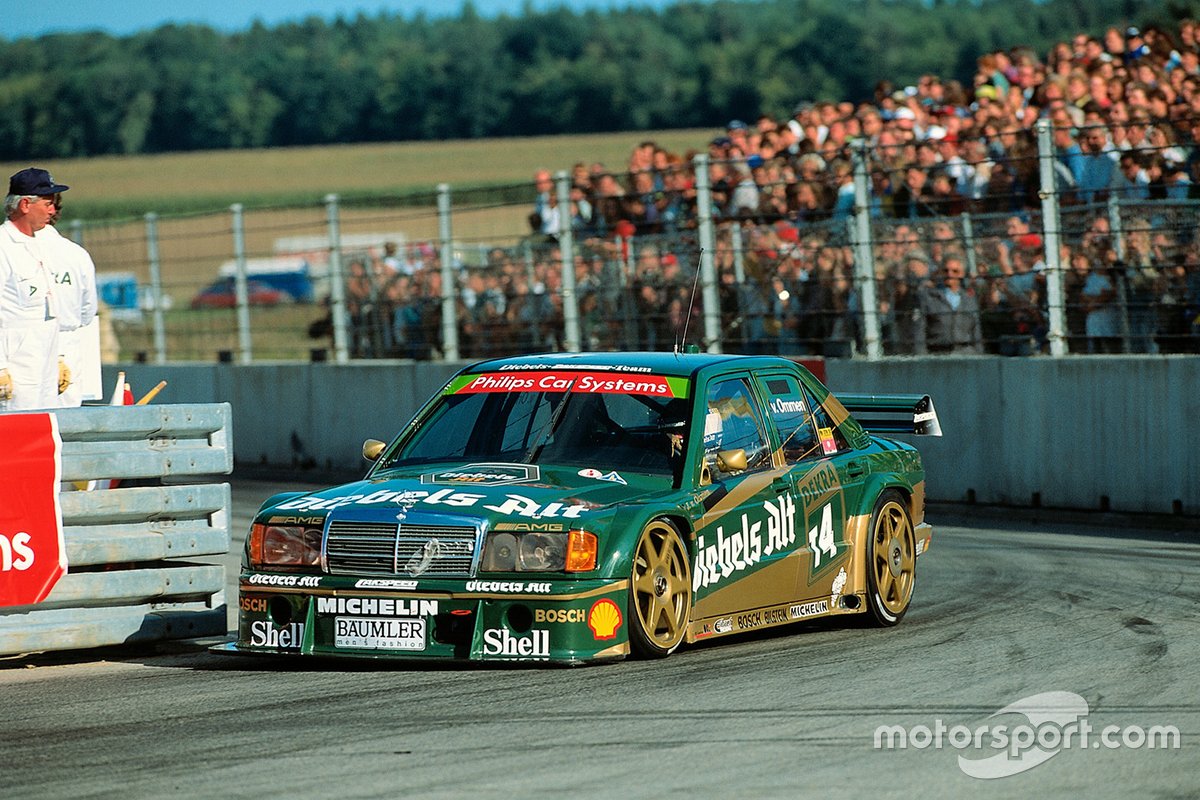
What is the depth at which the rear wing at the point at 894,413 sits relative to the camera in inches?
395

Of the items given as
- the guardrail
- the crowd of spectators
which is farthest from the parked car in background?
the guardrail

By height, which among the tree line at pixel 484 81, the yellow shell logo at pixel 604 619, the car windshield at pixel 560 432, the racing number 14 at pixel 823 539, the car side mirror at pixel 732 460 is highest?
the tree line at pixel 484 81

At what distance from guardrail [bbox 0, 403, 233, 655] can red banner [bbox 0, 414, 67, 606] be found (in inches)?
3.2

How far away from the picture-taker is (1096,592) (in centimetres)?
1007

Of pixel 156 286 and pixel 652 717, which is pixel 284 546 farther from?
pixel 156 286

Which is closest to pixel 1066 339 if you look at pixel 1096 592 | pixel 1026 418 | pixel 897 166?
pixel 1026 418

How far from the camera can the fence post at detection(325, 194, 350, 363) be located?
19906 mm

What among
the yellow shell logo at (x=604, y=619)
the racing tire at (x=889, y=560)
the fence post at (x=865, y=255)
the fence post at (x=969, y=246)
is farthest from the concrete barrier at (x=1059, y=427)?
the yellow shell logo at (x=604, y=619)

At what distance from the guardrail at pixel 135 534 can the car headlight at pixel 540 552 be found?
1797 millimetres

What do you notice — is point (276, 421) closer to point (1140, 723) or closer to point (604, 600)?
point (604, 600)

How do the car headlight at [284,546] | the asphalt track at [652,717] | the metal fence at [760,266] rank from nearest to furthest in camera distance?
the asphalt track at [652,717], the car headlight at [284,546], the metal fence at [760,266]

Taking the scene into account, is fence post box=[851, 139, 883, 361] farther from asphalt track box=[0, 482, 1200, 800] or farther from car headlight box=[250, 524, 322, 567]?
car headlight box=[250, 524, 322, 567]

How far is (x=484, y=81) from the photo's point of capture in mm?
83562

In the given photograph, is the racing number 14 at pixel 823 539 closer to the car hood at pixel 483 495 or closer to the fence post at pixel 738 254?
the car hood at pixel 483 495
